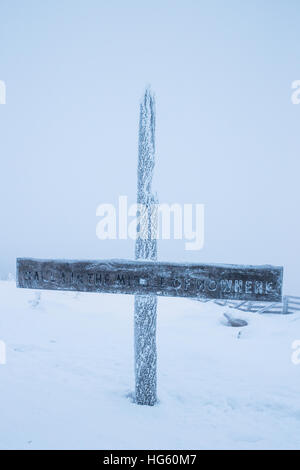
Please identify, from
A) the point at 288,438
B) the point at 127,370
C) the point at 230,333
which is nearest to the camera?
the point at 288,438

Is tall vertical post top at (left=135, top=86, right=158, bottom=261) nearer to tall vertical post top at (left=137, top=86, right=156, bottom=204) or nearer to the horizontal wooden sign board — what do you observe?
tall vertical post top at (left=137, top=86, right=156, bottom=204)

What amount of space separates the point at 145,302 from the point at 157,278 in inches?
57.2

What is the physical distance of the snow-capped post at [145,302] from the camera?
4914 millimetres

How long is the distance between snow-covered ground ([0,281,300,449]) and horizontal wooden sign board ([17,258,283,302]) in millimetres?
2017

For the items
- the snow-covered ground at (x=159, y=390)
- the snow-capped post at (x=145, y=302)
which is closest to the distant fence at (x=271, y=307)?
the snow-covered ground at (x=159, y=390)

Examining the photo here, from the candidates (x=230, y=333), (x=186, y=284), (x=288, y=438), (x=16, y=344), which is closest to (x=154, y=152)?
(x=186, y=284)

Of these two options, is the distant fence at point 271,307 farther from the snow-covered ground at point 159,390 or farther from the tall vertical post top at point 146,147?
the tall vertical post top at point 146,147

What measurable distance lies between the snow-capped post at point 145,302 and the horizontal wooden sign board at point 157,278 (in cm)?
126

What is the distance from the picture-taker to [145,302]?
4.92 metres

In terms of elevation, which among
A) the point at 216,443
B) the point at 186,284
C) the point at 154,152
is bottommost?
the point at 216,443

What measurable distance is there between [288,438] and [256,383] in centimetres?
203

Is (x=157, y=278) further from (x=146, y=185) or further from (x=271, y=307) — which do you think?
(x=271, y=307)
